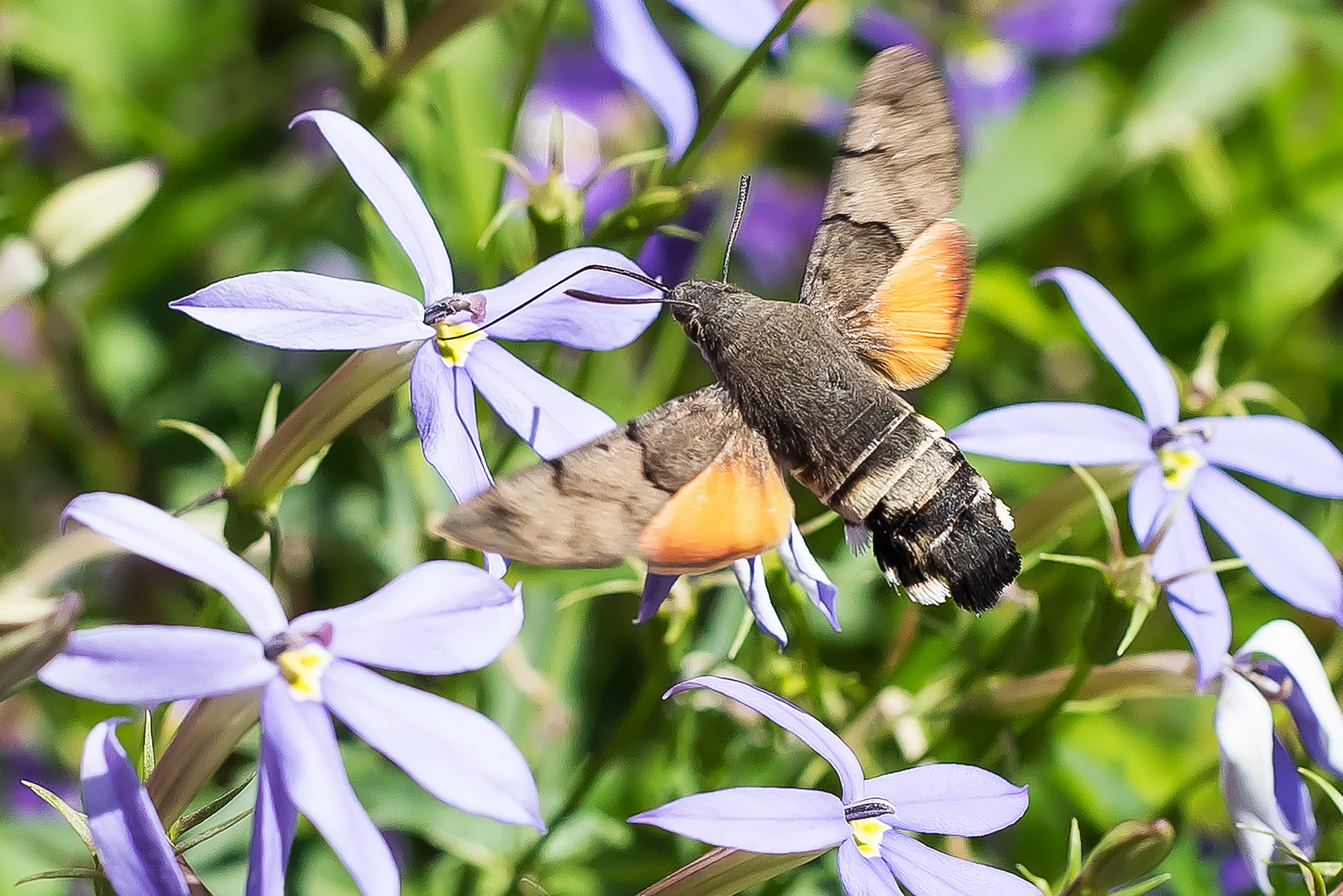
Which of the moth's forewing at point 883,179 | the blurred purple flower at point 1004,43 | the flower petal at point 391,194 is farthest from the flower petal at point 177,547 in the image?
the blurred purple flower at point 1004,43

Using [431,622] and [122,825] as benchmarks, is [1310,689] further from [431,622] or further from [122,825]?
[122,825]

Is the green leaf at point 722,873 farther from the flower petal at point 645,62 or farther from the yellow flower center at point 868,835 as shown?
the flower petal at point 645,62

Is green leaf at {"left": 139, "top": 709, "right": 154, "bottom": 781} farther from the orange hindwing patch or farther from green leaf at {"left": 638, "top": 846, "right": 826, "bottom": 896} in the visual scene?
the orange hindwing patch

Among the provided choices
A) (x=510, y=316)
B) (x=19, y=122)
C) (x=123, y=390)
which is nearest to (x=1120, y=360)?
(x=510, y=316)

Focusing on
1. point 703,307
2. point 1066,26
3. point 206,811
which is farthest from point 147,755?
point 1066,26

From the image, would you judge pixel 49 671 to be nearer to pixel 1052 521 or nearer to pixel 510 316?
pixel 510 316

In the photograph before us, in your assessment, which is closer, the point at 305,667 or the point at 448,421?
the point at 305,667
